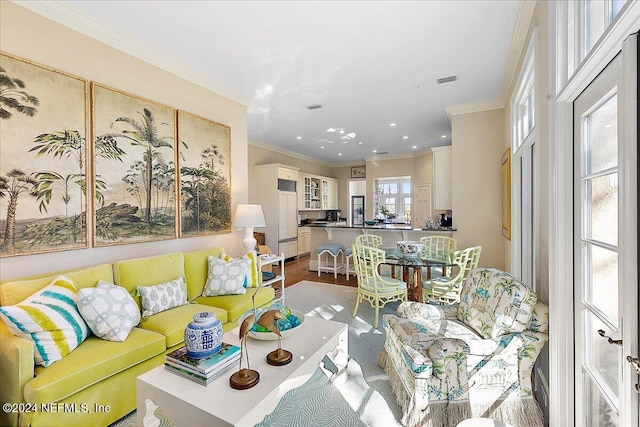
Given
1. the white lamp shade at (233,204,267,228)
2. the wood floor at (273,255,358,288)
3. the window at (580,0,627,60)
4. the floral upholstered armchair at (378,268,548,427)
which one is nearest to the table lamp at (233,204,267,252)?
the white lamp shade at (233,204,267,228)

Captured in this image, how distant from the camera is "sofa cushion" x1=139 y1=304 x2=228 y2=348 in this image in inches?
86.0

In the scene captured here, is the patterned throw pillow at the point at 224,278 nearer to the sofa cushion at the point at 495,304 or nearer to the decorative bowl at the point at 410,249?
the decorative bowl at the point at 410,249

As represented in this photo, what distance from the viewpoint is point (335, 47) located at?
9.19ft

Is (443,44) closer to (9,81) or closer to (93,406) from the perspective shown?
(9,81)

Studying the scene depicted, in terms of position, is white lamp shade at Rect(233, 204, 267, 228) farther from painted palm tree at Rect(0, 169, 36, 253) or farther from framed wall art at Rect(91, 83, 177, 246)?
painted palm tree at Rect(0, 169, 36, 253)

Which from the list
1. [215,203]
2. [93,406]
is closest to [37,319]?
[93,406]

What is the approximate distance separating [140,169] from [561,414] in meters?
3.70

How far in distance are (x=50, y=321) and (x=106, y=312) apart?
11.5 inches

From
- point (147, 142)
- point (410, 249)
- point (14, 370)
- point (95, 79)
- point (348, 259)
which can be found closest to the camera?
point (14, 370)

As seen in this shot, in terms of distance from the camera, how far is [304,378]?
157 centimetres

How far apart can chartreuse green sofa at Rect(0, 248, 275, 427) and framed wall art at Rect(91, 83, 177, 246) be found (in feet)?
1.45

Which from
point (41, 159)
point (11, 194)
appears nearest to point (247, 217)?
point (41, 159)

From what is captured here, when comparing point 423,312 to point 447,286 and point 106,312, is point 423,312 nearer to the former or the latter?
point 447,286

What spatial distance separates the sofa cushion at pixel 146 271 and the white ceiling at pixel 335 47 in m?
2.08
